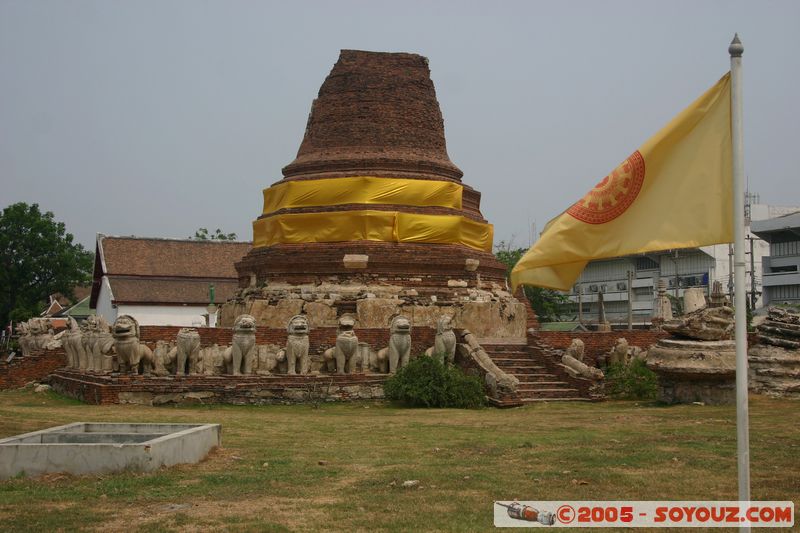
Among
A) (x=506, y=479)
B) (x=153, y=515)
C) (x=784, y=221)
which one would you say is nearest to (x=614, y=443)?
(x=506, y=479)

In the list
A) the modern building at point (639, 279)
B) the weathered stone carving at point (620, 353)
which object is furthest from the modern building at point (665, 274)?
the weathered stone carving at point (620, 353)

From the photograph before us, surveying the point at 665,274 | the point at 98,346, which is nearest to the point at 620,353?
the point at 98,346

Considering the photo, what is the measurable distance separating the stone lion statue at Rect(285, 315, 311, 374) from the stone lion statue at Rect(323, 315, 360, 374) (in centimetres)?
56

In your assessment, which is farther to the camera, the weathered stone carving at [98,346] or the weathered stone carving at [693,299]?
the weathered stone carving at [693,299]

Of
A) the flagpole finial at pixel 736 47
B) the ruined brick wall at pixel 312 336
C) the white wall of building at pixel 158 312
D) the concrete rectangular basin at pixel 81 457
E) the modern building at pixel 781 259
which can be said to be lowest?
the concrete rectangular basin at pixel 81 457

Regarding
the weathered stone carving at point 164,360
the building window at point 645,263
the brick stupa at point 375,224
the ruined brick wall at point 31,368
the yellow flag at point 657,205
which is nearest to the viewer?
the yellow flag at point 657,205

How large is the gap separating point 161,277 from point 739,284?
36122mm

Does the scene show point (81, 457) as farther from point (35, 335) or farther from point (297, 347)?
point (35, 335)

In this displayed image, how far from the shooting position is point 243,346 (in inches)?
701

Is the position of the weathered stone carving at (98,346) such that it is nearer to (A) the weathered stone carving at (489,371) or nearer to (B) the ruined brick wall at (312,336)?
(B) the ruined brick wall at (312,336)

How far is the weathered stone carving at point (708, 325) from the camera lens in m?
→ 16.0

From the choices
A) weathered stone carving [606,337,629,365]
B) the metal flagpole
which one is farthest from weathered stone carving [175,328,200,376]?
the metal flagpole

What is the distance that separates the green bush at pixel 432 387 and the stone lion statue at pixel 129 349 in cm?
455

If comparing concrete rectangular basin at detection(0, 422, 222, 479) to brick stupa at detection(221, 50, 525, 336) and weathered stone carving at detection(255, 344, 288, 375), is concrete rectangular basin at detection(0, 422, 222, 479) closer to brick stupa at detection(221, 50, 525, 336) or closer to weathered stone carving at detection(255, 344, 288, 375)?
weathered stone carving at detection(255, 344, 288, 375)
